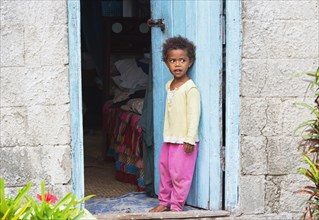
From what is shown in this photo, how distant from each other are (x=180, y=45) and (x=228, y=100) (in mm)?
Answer: 569

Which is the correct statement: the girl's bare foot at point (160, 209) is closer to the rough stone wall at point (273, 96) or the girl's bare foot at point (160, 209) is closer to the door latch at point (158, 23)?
the rough stone wall at point (273, 96)

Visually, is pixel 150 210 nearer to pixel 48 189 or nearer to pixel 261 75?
pixel 48 189

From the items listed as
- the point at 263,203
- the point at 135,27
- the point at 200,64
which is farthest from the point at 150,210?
the point at 135,27

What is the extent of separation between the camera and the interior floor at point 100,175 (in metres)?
6.58

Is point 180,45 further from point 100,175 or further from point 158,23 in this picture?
point 100,175

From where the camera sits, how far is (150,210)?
548 cm

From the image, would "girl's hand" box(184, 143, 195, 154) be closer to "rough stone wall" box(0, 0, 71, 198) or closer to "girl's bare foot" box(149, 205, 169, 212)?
"girl's bare foot" box(149, 205, 169, 212)

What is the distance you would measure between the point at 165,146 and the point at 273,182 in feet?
2.97

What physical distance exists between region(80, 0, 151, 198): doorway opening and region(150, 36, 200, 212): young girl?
656 mm

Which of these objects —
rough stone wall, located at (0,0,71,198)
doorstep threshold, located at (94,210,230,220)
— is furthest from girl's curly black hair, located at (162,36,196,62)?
doorstep threshold, located at (94,210,230,220)

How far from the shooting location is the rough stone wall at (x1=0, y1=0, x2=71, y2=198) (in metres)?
4.87

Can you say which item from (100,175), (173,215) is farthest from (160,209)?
(100,175)

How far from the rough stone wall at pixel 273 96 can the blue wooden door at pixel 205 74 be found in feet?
0.64

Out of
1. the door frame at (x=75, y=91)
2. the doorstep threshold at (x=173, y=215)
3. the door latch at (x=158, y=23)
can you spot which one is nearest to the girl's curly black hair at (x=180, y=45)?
the door latch at (x=158, y=23)
